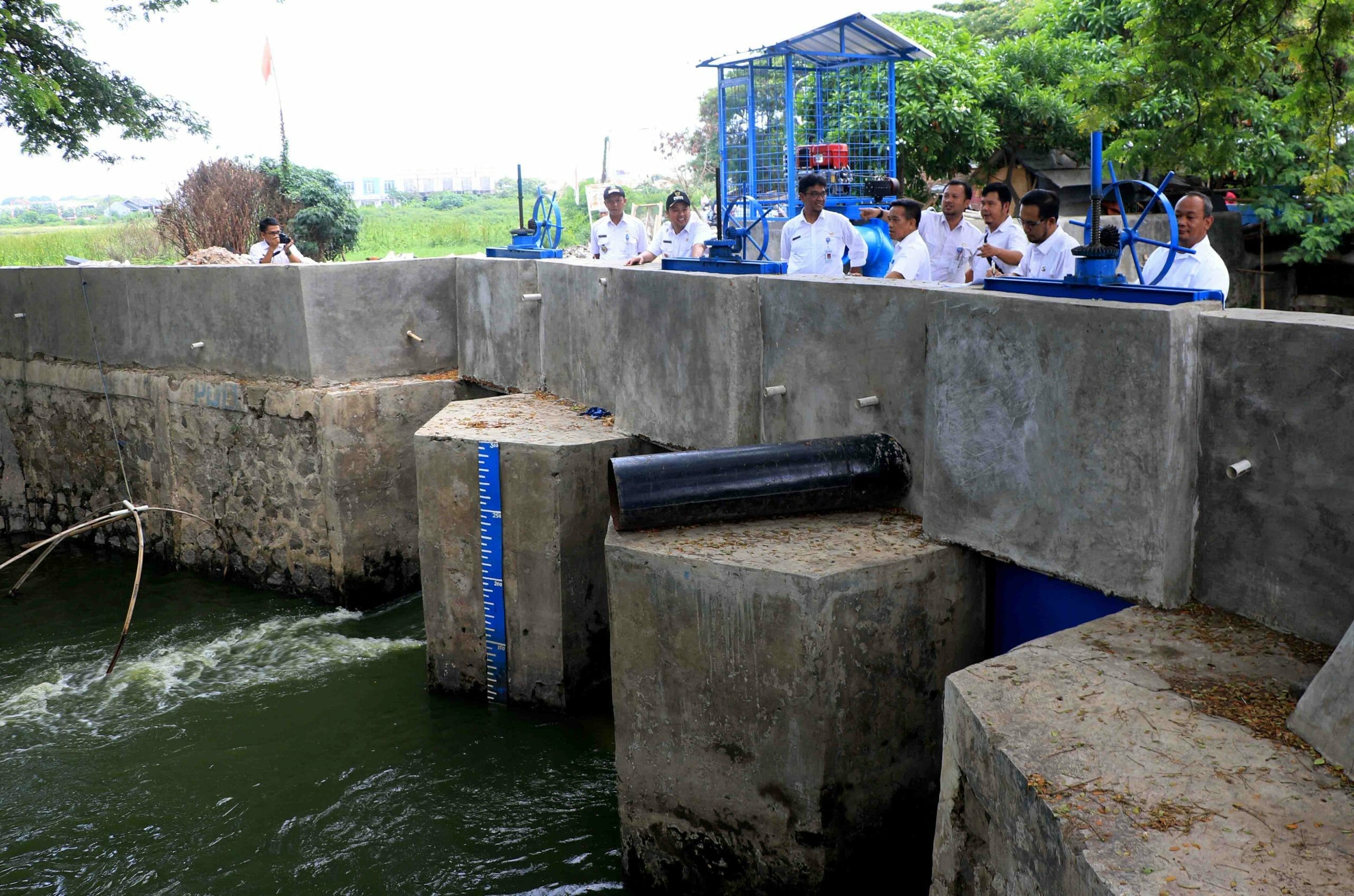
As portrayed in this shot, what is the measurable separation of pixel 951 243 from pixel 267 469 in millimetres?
6399

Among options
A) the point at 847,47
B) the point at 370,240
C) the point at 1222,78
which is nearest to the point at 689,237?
the point at 1222,78

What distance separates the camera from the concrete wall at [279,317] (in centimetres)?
1016

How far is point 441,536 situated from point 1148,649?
5.00 metres

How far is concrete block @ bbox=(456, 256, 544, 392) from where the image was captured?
948 centimetres

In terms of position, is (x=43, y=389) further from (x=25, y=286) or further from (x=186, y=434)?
(x=186, y=434)

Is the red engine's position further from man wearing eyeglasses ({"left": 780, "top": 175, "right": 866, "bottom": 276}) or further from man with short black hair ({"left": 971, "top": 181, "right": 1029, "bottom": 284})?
man with short black hair ({"left": 971, "top": 181, "right": 1029, "bottom": 284})

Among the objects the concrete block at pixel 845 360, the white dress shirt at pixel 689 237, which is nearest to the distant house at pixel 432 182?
the white dress shirt at pixel 689 237

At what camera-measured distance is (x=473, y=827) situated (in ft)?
21.0

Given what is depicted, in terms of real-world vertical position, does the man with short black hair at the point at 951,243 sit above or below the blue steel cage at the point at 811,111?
below

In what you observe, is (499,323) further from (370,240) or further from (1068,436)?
(370,240)

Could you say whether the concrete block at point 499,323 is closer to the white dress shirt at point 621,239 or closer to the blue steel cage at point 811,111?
the white dress shirt at point 621,239

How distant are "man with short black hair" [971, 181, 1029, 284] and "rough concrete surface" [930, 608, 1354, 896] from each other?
10.9 ft

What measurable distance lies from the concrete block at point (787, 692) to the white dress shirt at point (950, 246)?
11.5 ft

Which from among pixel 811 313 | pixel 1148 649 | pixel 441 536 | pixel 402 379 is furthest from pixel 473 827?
pixel 402 379
